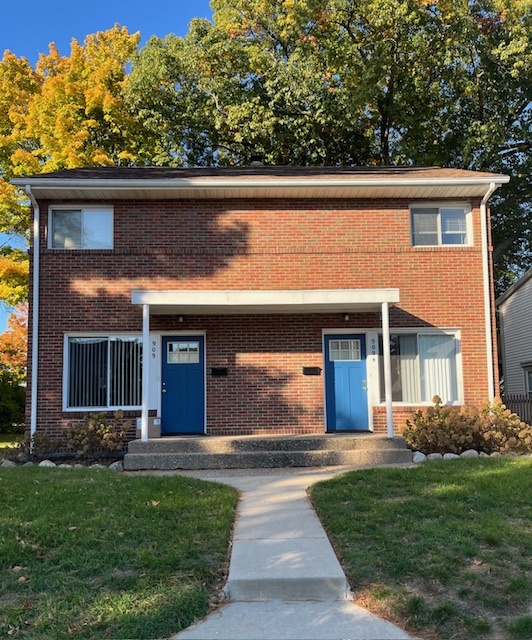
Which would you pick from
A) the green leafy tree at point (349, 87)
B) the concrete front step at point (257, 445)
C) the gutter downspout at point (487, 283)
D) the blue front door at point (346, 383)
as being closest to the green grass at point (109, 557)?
the concrete front step at point (257, 445)

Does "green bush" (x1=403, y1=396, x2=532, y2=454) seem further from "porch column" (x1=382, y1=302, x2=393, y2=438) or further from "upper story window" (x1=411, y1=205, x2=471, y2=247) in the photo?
"upper story window" (x1=411, y1=205, x2=471, y2=247)

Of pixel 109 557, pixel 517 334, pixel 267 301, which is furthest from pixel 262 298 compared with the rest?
pixel 517 334

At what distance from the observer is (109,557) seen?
16.7 ft

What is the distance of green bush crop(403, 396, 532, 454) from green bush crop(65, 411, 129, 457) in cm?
548

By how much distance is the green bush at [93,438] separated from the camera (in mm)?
11148

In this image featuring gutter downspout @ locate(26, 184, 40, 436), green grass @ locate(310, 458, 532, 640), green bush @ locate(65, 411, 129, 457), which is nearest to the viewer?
green grass @ locate(310, 458, 532, 640)

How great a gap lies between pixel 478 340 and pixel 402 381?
1820 mm

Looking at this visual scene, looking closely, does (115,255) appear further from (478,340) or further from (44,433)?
(478,340)

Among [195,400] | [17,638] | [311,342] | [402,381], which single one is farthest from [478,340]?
[17,638]

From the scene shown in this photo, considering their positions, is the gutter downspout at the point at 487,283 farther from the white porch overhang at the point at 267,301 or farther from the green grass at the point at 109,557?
the green grass at the point at 109,557

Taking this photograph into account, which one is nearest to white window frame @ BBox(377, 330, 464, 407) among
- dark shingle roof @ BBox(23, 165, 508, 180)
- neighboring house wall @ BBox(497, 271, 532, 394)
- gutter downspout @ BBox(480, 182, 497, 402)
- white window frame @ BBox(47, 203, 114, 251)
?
gutter downspout @ BBox(480, 182, 497, 402)

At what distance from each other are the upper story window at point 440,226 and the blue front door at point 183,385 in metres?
5.22

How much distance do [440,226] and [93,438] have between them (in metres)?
8.37

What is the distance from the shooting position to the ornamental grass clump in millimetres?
10906
